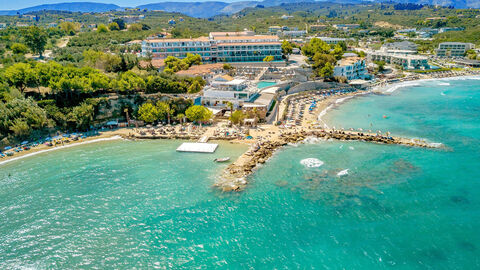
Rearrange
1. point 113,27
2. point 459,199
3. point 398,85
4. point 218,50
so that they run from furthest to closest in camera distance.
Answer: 1. point 113,27
2. point 218,50
3. point 398,85
4. point 459,199

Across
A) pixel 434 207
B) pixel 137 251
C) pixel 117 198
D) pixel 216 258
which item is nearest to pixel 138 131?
pixel 117 198

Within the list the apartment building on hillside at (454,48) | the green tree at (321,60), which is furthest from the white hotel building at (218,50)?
the apartment building on hillside at (454,48)

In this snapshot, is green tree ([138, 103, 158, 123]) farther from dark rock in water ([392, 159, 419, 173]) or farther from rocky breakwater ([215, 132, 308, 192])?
dark rock in water ([392, 159, 419, 173])

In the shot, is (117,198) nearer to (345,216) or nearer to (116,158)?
(116,158)

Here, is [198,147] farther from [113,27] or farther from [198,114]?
[113,27]

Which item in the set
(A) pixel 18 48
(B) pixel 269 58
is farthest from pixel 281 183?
(A) pixel 18 48

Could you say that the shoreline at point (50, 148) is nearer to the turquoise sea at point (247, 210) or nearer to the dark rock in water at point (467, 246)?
the turquoise sea at point (247, 210)

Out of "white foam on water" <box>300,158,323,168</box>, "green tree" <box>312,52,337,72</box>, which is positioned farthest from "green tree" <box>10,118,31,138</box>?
"green tree" <box>312,52,337,72</box>
